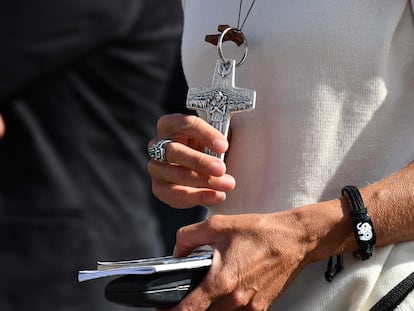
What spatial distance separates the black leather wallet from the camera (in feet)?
3.81

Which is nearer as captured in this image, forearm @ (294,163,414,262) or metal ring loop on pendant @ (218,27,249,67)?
forearm @ (294,163,414,262)

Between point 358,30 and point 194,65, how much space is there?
0.95ft

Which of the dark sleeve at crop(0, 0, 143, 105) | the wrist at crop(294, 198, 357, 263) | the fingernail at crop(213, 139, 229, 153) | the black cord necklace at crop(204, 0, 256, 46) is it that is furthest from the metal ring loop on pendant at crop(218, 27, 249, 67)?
the dark sleeve at crop(0, 0, 143, 105)

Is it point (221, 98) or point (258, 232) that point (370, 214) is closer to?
point (258, 232)

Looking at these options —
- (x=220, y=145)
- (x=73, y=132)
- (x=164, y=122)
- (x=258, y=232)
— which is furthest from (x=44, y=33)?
(x=258, y=232)

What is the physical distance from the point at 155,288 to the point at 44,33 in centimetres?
121

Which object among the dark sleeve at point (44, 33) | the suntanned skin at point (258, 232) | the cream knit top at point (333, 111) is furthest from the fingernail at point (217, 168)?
the dark sleeve at point (44, 33)

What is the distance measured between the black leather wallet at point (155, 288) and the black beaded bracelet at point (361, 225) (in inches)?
8.5

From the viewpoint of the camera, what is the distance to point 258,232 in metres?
1.22

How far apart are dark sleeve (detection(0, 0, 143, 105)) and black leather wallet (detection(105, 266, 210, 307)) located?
3.79 ft

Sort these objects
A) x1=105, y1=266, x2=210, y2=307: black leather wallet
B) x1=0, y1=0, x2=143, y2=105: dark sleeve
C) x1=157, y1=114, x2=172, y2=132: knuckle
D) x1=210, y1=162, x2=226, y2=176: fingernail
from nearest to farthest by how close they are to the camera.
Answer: x1=105, y1=266, x2=210, y2=307: black leather wallet, x1=210, y1=162, x2=226, y2=176: fingernail, x1=157, y1=114, x2=172, y2=132: knuckle, x1=0, y1=0, x2=143, y2=105: dark sleeve

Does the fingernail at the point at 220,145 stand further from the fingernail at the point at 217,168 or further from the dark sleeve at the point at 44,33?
the dark sleeve at the point at 44,33

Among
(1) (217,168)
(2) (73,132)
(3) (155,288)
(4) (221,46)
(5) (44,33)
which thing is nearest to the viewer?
(3) (155,288)

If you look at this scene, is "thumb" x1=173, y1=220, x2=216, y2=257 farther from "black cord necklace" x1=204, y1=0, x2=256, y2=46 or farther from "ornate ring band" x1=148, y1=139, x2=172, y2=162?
"black cord necklace" x1=204, y1=0, x2=256, y2=46
